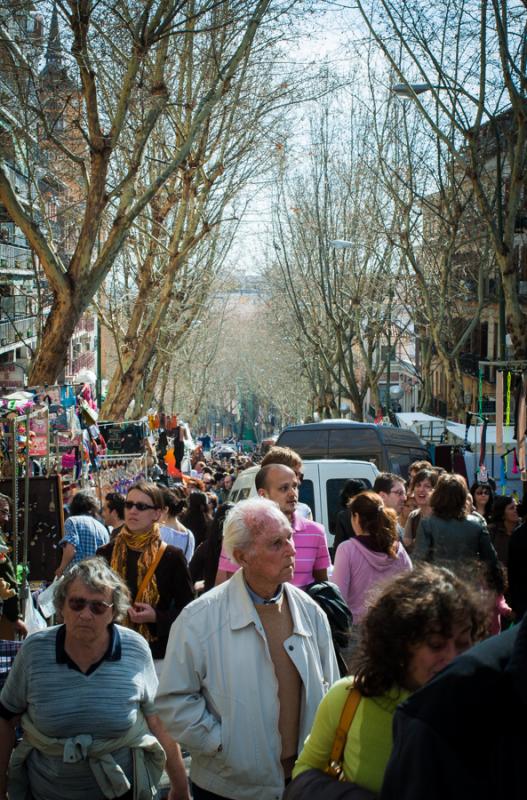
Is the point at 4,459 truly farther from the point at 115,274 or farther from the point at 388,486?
the point at 115,274

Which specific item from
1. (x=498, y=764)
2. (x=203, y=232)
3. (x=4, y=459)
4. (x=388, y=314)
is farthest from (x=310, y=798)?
(x=388, y=314)

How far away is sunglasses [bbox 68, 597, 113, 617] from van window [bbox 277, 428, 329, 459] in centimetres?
1011

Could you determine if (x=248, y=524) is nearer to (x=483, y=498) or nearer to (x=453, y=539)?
(x=453, y=539)

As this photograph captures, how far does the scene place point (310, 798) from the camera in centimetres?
287

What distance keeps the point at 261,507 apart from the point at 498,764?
8.37ft

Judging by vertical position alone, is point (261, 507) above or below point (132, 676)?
above

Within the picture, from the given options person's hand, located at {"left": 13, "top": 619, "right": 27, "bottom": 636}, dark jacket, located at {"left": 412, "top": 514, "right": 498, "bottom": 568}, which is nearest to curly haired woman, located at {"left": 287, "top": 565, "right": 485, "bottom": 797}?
dark jacket, located at {"left": 412, "top": 514, "right": 498, "bottom": 568}

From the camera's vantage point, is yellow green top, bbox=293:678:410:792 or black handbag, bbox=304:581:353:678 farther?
black handbag, bbox=304:581:353:678

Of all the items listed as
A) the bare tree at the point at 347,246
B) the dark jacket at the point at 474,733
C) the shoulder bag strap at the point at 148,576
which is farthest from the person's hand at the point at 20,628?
the bare tree at the point at 347,246

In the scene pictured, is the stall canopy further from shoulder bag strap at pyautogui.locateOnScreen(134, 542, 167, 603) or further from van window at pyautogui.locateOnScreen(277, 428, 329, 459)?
shoulder bag strap at pyautogui.locateOnScreen(134, 542, 167, 603)

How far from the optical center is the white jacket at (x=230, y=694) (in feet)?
12.7

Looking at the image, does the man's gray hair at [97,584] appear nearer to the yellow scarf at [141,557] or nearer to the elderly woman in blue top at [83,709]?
the elderly woman in blue top at [83,709]

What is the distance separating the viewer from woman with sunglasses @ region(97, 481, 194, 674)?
5.74m

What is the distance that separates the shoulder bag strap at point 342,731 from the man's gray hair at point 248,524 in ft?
4.11
